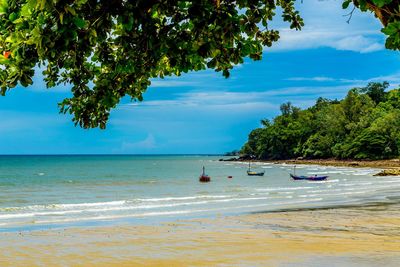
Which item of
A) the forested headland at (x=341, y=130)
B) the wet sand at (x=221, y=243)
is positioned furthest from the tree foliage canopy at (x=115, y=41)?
the forested headland at (x=341, y=130)

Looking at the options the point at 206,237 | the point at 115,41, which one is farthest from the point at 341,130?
the point at 115,41

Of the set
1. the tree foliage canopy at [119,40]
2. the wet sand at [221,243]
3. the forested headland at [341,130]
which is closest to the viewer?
the tree foliage canopy at [119,40]

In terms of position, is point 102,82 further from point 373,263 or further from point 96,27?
point 373,263

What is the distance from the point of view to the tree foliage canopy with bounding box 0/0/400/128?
13.0 feet

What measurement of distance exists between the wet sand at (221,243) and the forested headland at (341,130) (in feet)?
296

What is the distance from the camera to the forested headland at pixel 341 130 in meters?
108

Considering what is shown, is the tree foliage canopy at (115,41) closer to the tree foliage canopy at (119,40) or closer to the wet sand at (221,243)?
the tree foliage canopy at (119,40)

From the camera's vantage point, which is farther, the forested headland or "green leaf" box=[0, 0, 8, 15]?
the forested headland

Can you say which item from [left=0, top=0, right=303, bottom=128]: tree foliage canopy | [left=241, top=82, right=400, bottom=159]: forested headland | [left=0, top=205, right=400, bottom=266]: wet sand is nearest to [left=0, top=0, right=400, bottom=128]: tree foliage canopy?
[left=0, top=0, right=303, bottom=128]: tree foliage canopy

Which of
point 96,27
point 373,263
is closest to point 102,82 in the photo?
point 96,27

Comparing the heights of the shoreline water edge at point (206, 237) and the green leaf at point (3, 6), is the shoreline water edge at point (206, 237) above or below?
below

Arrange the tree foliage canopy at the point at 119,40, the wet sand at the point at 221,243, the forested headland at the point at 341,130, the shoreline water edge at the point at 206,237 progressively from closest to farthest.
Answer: the tree foliage canopy at the point at 119,40
the wet sand at the point at 221,243
the shoreline water edge at the point at 206,237
the forested headland at the point at 341,130

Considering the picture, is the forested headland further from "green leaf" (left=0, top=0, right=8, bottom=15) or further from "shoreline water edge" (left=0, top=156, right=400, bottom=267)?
"green leaf" (left=0, top=0, right=8, bottom=15)

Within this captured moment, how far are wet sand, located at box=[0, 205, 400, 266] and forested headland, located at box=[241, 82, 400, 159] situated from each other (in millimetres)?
90153
